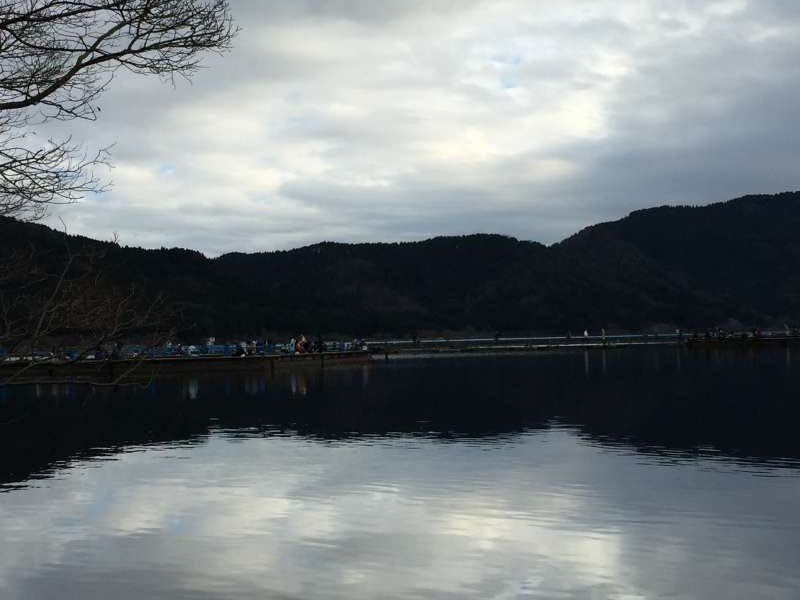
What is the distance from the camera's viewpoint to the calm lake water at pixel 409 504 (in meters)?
13.8

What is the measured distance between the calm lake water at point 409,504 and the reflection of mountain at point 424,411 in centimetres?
24

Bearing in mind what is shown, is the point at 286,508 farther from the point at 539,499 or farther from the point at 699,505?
the point at 699,505

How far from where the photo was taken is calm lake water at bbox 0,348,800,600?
13.8m

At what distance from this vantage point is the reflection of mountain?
3167 centimetres

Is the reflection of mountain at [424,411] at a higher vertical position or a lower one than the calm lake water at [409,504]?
lower

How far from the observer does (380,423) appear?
38344 mm

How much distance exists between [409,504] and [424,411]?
79.0 feet

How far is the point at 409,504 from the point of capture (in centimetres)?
1972

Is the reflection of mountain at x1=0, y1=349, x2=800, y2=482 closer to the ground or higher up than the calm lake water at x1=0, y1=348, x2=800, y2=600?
closer to the ground

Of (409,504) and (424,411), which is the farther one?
(424,411)

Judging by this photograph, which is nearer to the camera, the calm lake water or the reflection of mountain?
the calm lake water

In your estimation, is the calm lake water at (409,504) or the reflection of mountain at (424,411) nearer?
the calm lake water at (409,504)

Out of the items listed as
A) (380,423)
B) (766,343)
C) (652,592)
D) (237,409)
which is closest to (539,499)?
(652,592)

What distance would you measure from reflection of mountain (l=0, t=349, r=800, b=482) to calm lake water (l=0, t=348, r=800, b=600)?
0.79ft
